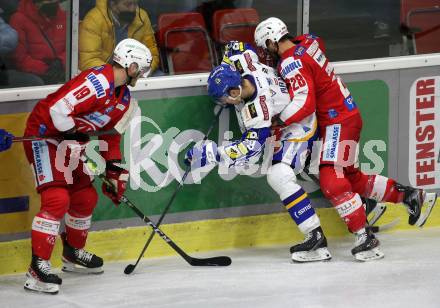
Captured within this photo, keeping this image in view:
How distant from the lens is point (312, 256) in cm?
730

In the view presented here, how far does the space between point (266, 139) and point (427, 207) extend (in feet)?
3.91

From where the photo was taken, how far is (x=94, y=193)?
22.9 ft

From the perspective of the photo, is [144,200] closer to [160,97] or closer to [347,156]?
[160,97]

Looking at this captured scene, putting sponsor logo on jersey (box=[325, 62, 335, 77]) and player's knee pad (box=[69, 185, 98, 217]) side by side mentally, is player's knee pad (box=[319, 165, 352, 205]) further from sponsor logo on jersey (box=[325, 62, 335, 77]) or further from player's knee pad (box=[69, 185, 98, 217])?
player's knee pad (box=[69, 185, 98, 217])

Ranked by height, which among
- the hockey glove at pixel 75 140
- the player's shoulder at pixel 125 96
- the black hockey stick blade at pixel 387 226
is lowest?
the black hockey stick blade at pixel 387 226

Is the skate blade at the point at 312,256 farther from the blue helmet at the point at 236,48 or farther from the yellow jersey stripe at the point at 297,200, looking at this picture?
the blue helmet at the point at 236,48

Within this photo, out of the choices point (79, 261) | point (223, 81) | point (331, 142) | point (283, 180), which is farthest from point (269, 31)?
point (79, 261)

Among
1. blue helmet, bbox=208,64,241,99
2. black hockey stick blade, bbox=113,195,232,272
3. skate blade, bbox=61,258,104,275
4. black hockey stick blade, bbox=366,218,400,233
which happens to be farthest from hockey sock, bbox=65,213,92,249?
black hockey stick blade, bbox=366,218,400,233

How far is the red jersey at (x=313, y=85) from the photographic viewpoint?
23.8ft

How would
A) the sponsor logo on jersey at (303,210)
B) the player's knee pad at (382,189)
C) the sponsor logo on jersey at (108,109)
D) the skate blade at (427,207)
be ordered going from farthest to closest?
the skate blade at (427,207) → the player's knee pad at (382,189) → the sponsor logo on jersey at (303,210) → the sponsor logo on jersey at (108,109)

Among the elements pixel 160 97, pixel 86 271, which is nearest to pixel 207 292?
pixel 86 271

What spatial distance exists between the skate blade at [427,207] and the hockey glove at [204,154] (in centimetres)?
142

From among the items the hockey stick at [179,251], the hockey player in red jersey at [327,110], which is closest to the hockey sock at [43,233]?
the hockey stick at [179,251]

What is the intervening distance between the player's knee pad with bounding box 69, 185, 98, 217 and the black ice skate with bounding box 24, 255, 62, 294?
389mm
